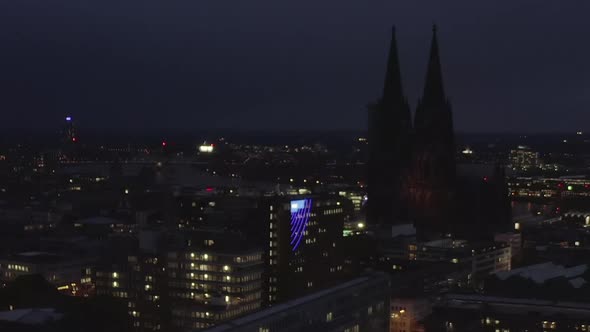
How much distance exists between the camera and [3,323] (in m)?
41.3

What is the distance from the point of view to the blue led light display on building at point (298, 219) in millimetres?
65500

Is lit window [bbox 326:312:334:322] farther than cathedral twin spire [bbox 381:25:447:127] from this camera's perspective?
No

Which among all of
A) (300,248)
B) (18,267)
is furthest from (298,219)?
(18,267)

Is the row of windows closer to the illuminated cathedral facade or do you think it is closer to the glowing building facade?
the glowing building facade

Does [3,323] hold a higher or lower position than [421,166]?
lower

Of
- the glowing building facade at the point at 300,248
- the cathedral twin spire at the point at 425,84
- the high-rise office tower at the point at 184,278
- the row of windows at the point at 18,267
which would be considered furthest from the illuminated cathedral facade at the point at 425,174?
the row of windows at the point at 18,267

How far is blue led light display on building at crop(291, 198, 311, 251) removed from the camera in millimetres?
65500

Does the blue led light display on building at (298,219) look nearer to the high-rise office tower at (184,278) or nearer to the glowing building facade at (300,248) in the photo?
the glowing building facade at (300,248)

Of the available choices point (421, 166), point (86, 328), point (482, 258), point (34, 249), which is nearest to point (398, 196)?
point (421, 166)

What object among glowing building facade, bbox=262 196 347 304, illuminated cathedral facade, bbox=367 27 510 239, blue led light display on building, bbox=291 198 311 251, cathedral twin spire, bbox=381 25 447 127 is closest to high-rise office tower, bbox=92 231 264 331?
glowing building facade, bbox=262 196 347 304

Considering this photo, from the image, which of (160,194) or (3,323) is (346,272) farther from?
(160,194)

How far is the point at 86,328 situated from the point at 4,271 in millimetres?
22553

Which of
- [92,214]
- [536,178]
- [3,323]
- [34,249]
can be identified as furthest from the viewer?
[536,178]

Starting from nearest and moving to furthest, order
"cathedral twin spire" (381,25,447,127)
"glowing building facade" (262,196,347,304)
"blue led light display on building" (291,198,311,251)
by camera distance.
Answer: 1. "glowing building facade" (262,196,347,304)
2. "blue led light display on building" (291,198,311,251)
3. "cathedral twin spire" (381,25,447,127)
